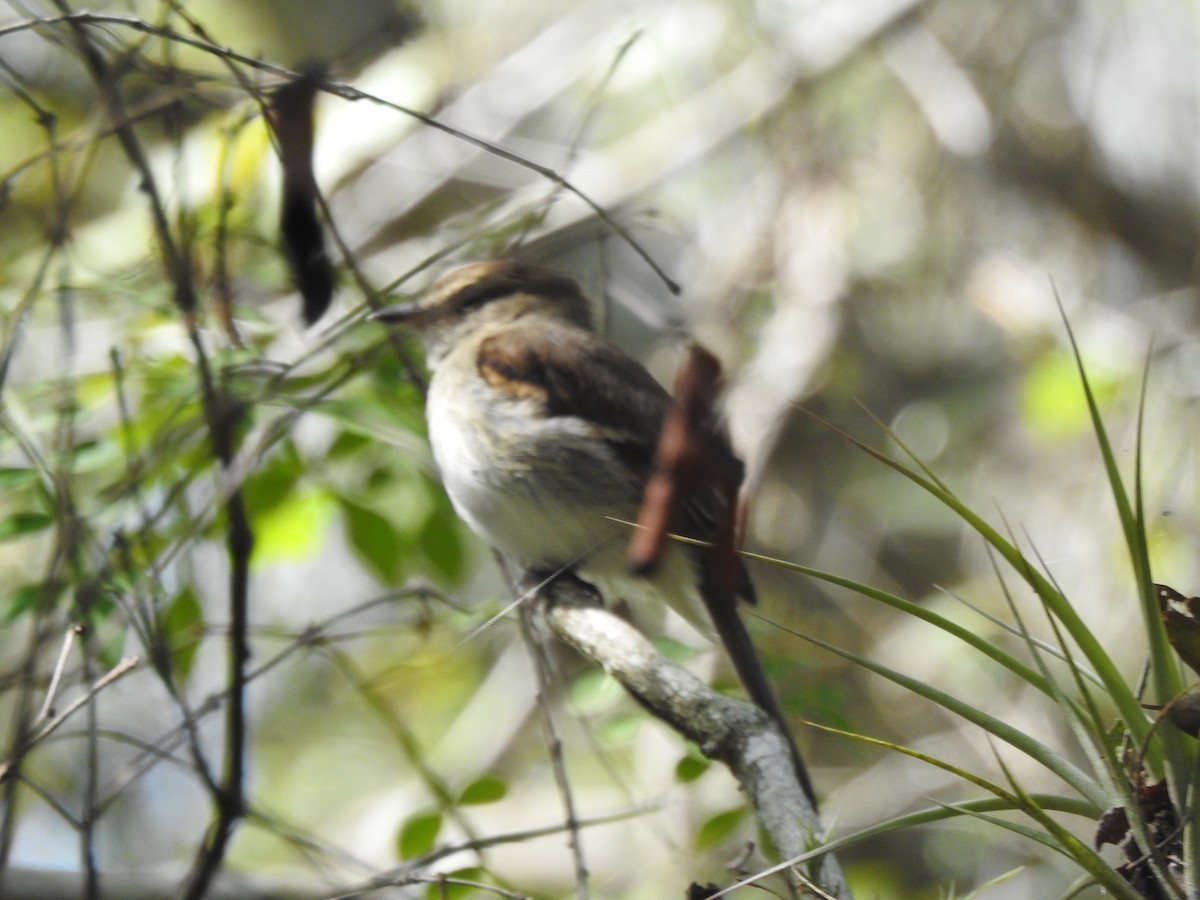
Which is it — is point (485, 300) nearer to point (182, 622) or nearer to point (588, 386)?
point (588, 386)

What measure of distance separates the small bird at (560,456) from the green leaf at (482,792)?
1.02 metres

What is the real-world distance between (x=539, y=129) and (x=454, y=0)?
898 millimetres

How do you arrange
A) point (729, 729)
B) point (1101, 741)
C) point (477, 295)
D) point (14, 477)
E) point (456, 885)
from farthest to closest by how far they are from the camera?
point (477, 295)
point (14, 477)
point (456, 885)
point (729, 729)
point (1101, 741)

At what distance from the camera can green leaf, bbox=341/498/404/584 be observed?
338 cm

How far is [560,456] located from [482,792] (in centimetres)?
138

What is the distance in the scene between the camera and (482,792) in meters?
A: 2.77

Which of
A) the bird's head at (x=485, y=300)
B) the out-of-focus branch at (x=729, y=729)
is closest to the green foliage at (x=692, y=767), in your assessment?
the out-of-focus branch at (x=729, y=729)

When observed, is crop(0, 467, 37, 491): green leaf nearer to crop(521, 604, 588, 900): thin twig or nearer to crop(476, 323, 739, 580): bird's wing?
crop(521, 604, 588, 900): thin twig

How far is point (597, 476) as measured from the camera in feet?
12.9

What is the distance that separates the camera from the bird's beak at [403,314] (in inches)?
145

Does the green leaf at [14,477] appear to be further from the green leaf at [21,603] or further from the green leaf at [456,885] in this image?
the green leaf at [456,885]

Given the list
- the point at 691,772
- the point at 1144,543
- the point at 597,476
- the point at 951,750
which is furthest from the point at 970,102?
the point at 1144,543

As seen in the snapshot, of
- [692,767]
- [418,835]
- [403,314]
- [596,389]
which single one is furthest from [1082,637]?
[403,314]

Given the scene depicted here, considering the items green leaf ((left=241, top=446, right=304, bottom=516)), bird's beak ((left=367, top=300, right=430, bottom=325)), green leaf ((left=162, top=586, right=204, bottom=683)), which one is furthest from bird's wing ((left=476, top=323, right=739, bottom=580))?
green leaf ((left=162, top=586, right=204, bottom=683))
